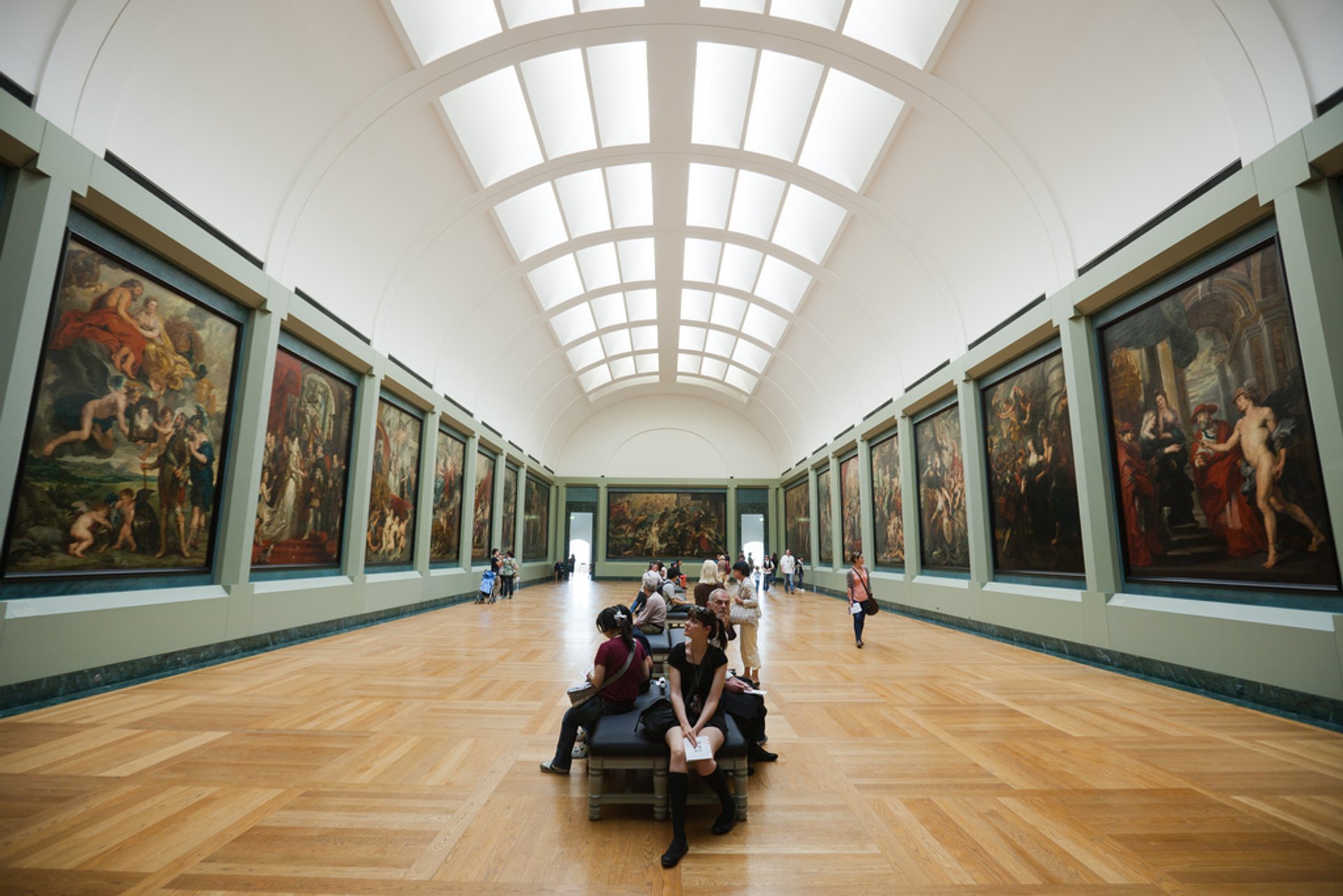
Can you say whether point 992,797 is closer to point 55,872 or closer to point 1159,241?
point 55,872

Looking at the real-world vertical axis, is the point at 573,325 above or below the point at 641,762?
above

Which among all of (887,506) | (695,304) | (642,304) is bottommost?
(887,506)

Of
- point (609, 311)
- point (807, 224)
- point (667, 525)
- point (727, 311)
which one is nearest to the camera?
point (807, 224)

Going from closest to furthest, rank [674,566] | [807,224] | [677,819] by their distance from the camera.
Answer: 1. [677,819]
2. [674,566]
3. [807,224]

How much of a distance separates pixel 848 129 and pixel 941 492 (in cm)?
876

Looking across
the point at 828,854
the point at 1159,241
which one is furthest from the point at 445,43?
the point at 828,854

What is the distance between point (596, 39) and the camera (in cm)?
1099

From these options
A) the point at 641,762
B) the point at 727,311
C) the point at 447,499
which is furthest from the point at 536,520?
the point at 641,762

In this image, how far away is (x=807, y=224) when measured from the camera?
17000 mm

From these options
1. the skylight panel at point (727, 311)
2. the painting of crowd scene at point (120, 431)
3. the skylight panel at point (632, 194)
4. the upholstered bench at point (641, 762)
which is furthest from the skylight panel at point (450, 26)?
the skylight panel at point (727, 311)

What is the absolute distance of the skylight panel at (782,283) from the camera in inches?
778

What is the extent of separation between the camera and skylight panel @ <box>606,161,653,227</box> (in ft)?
53.5

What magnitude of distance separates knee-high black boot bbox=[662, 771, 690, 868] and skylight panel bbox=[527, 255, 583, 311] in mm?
17850

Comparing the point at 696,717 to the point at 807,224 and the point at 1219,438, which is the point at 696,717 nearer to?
the point at 1219,438
